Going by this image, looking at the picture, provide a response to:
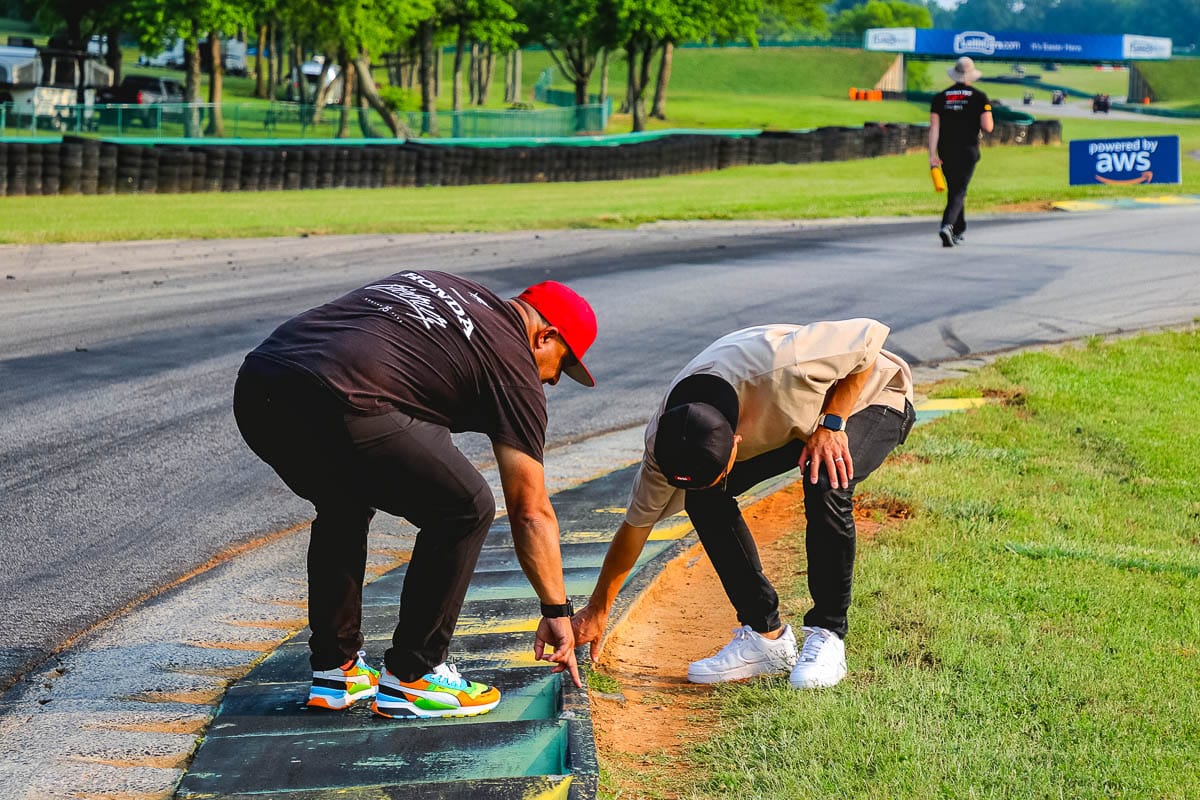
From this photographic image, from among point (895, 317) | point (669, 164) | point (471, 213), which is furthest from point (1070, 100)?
point (895, 317)

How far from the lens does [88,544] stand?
6.21 metres

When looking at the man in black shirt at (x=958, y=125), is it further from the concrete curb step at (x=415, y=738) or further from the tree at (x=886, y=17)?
the tree at (x=886, y=17)

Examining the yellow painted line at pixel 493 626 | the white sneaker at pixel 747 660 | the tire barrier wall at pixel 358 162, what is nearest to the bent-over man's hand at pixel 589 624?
the white sneaker at pixel 747 660

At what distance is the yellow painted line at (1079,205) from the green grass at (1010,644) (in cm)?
1571

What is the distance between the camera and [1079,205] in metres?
22.8

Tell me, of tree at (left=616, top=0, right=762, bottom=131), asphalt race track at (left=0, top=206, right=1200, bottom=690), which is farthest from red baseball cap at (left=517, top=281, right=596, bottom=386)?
tree at (left=616, top=0, right=762, bottom=131)

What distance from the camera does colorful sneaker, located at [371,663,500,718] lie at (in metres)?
4.18

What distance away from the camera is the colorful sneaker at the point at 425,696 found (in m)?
4.18

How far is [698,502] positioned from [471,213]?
60.1 ft

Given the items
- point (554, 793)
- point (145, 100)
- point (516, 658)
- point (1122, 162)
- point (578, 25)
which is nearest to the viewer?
point (554, 793)

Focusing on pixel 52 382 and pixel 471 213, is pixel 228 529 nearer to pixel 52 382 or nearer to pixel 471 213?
pixel 52 382

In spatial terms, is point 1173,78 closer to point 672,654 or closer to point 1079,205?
point 1079,205

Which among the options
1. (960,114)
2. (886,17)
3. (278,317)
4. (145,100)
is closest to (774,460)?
(278,317)

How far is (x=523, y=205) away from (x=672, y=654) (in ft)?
64.5
